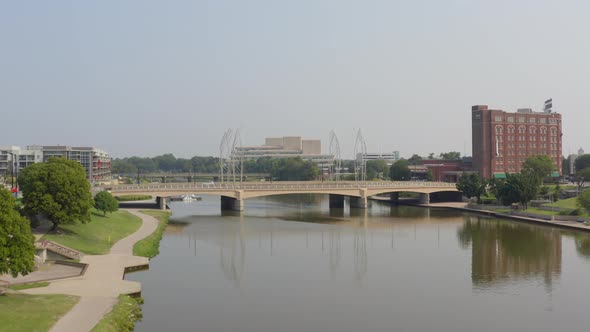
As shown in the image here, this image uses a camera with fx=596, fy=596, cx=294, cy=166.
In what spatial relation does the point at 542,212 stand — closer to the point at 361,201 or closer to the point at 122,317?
the point at 361,201

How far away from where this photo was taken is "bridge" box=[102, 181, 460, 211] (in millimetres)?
95312

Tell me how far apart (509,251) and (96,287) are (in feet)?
130

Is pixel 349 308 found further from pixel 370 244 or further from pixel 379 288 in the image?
pixel 370 244

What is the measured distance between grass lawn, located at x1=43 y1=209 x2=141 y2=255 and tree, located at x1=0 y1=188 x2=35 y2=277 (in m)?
17.4

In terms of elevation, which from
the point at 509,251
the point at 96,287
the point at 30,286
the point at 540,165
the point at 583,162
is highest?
the point at 583,162

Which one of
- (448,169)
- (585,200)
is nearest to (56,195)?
(585,200)

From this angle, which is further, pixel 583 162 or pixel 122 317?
pixel 583 162

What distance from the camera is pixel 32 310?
2991 cm

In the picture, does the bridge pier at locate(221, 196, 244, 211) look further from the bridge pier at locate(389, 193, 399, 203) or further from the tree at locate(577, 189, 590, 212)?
the tree at locate(577, 189, 590, 212)

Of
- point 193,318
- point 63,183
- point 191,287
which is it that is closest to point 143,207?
point 63,183

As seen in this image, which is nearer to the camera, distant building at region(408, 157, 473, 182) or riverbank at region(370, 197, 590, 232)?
riverbank at region(370, 197, 590, 232)

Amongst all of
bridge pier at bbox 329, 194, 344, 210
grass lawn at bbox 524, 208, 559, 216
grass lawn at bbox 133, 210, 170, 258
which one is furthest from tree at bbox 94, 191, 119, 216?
grass lawn at bbox 524, 208, 559, 216

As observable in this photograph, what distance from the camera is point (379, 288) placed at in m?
42.0

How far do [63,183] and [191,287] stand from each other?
57.0 ft
